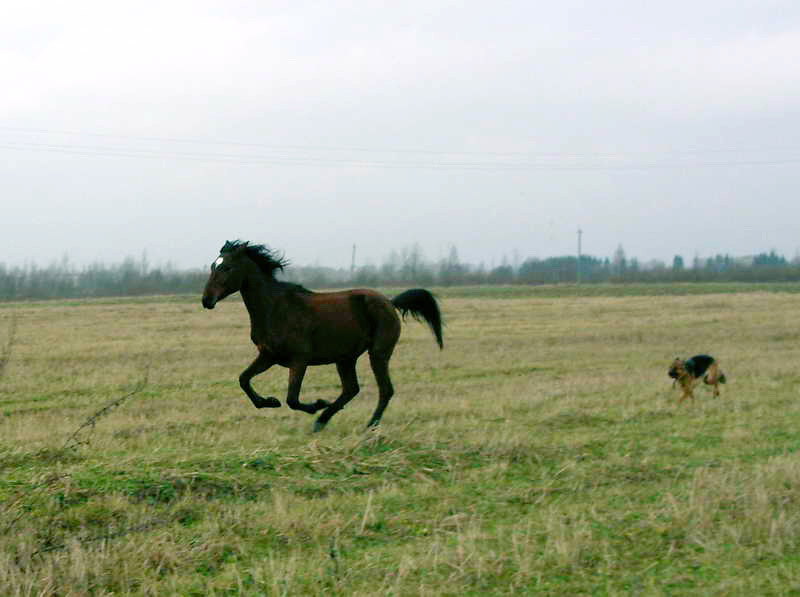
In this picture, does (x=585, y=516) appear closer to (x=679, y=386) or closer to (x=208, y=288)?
(x=208, y=288)

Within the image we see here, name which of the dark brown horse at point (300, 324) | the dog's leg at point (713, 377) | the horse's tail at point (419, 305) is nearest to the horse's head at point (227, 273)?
the dark brown horse at point (300, 324)

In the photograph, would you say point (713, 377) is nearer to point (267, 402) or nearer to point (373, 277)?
point (267, 402)

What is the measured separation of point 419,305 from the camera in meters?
12.0

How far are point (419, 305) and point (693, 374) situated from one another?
14.2ft

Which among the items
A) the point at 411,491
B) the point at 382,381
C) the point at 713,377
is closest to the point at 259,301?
the point at 382,381

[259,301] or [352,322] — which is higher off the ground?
[259,301]

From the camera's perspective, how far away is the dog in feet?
44.3

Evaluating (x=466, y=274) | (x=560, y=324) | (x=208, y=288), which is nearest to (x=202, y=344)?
(x=560, y=324)

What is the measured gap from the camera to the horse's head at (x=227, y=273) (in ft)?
33.7

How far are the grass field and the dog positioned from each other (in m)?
0.44

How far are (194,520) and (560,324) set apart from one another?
25.7 metres

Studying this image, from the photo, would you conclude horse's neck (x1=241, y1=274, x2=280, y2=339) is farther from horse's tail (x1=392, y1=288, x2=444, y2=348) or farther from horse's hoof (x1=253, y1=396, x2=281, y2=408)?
horse's tail (x1=392, y1=288, x2=444, y2=348)

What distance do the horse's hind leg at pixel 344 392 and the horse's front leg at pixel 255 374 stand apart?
1.89 ft

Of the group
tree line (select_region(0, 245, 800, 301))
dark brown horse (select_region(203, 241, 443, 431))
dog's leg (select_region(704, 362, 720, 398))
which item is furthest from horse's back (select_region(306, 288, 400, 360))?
tree line (select_region(0, 245, 800, 301))
